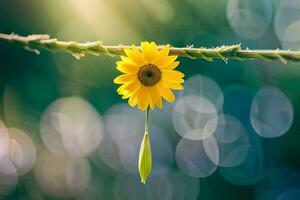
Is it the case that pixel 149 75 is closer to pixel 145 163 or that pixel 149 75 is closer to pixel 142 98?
pixel 142 98

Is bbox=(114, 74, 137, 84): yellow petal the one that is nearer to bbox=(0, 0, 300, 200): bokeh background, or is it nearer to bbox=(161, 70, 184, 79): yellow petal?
bbox=(161, 70, 184, 79): yellow petal

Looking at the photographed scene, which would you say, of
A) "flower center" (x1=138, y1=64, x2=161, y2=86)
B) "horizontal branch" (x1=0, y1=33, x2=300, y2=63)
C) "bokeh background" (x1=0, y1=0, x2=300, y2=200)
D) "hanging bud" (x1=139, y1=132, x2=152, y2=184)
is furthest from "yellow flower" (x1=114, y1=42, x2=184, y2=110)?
"bokeh background" (x1=0, y1=0, x2=300, y2=200)

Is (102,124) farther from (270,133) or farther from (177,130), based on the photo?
(270,133)

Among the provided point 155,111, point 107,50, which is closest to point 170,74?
point 107,50

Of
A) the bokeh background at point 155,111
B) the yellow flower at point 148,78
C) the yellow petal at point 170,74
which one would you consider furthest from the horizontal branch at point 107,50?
the bokeh background at point 155,111

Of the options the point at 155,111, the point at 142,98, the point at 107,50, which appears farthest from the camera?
the point at 155,111

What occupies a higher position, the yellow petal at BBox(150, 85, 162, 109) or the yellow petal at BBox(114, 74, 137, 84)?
the yellow petal at BBox(114, 74, 137, 84)

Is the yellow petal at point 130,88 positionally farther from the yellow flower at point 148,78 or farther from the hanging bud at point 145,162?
the hanging bud at point 145,162

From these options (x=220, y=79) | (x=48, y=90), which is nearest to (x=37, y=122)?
(x=48, y=90)
